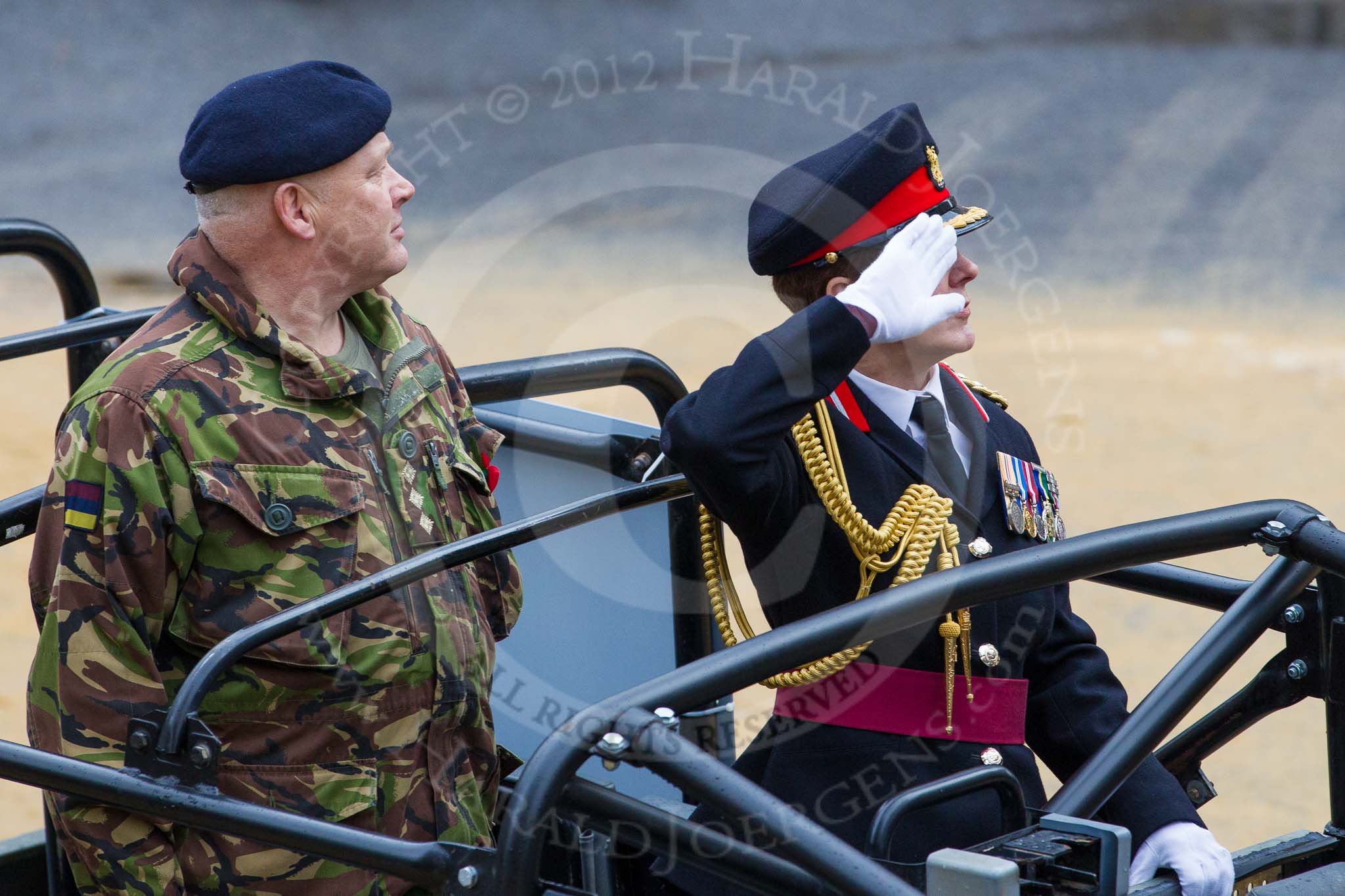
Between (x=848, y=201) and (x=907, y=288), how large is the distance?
18 cm

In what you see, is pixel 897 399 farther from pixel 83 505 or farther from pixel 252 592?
pixel 83 505

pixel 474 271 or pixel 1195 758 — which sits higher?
pixel 474 271

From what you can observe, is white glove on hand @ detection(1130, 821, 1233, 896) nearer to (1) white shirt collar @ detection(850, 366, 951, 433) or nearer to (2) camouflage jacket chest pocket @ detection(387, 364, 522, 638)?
(1) white shirt collar @ detection(850, 366, 951, 433)

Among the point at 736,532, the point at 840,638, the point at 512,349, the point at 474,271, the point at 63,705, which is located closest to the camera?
the point at 840,638

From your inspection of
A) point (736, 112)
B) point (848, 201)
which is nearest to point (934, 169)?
point (848, 201)

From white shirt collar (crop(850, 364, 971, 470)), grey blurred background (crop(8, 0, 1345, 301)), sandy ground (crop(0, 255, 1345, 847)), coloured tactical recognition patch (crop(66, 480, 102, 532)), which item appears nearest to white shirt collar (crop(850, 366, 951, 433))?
white shirt collar (crop(850, 364, 971, 470))

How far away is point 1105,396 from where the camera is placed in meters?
8.60

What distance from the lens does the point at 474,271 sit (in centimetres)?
1155

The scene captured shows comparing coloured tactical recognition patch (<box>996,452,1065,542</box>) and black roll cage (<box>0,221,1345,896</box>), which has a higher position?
coloured tactical recognition patch (<box>996,452,1065,542</box>)

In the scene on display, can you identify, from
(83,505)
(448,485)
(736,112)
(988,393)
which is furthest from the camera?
(736,112)

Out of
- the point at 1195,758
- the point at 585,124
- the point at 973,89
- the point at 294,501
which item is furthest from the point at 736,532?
the point at 973,89

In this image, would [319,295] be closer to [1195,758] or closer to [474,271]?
[1195,758]

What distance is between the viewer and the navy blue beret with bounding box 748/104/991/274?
2.00 m

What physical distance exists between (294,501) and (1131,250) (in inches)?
411
